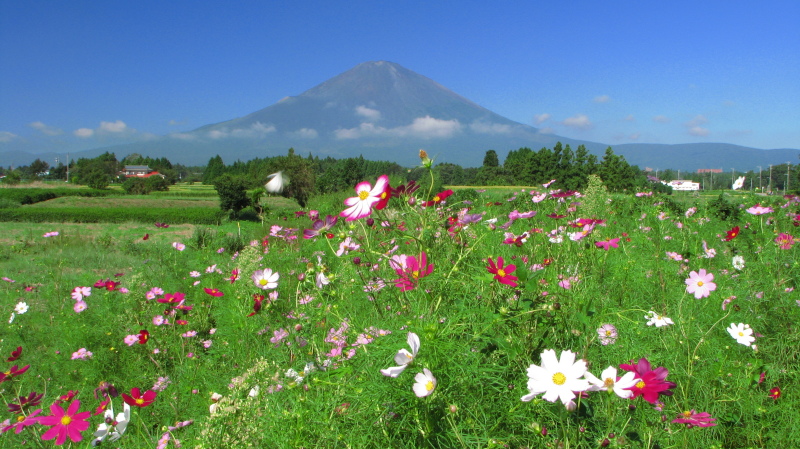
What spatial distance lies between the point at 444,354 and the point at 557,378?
0.90 ft

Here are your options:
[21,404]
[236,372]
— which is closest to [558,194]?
[236,372]

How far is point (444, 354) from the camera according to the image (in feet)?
3.43

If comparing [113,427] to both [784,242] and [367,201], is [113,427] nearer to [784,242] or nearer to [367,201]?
[367,201]

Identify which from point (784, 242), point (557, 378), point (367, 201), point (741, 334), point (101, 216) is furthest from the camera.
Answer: point (101, 216)

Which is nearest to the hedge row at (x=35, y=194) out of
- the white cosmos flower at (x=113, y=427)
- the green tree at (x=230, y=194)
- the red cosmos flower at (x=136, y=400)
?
the green tree at (x=230, y=194)

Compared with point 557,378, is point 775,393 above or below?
below

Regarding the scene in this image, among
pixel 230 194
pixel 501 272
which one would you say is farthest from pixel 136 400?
pixel 230 194

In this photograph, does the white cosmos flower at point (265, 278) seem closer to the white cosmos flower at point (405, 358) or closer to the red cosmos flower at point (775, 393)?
the white cosmos flower at point (405, 358)

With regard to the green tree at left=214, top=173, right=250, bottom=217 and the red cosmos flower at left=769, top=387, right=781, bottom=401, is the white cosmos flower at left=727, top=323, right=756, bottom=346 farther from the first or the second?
the green tree at left=214, top=173, right=250, bottom=217

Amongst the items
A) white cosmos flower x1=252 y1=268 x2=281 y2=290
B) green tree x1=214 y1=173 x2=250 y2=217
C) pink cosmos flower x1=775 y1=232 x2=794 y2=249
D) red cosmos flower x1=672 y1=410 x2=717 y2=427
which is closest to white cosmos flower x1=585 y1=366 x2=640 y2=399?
red cosmos flower x1=672 y1=410 x2=717 y2=427

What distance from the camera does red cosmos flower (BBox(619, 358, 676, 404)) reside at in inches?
34.4

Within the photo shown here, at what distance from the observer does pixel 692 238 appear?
150 inches

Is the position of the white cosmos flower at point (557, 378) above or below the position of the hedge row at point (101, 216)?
above

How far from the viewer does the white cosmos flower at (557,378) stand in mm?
800
